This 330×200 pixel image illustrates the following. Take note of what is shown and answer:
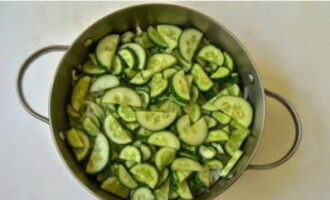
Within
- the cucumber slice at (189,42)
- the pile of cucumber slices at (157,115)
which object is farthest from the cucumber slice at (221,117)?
the cucumber slice at (189,42)

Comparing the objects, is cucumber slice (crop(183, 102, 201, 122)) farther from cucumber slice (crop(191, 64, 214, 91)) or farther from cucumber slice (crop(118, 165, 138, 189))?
cucumber slice (crop(118, 165, 138, 189))

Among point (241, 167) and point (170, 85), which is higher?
point (170, 85)

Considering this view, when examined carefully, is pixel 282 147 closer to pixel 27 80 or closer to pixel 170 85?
pixel 170 85

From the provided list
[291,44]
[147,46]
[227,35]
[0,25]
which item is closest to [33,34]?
[0,25]

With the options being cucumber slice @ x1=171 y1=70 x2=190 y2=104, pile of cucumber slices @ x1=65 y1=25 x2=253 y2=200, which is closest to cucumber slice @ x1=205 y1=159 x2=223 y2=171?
pile of cucumber slices @ x1=65 y1=25 x2=253 y2=200

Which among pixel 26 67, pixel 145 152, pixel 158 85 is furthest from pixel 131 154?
pixel 26 67

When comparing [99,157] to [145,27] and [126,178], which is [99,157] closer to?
[126,178]
